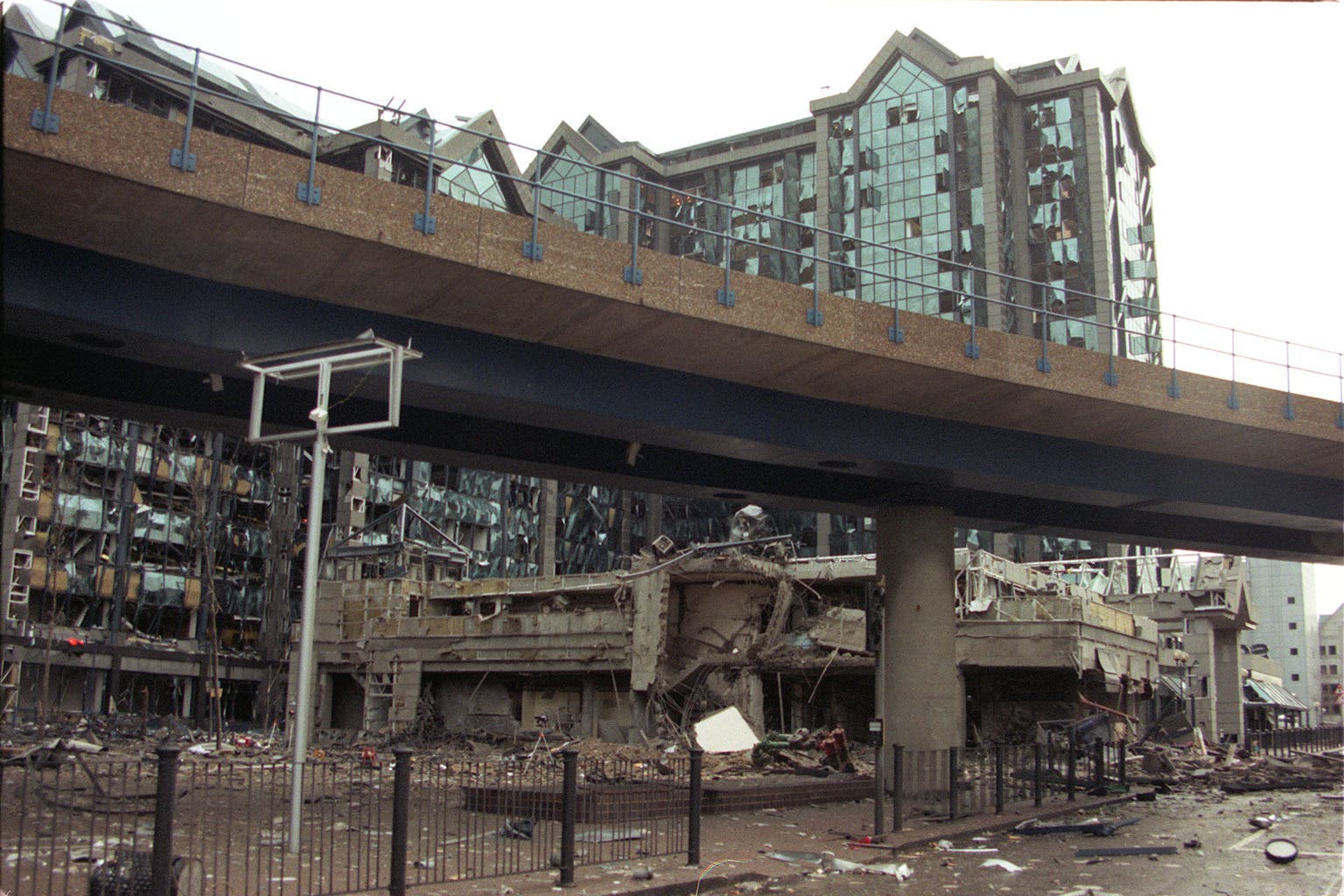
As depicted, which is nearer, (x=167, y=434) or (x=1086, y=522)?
(x=1086, y=522)

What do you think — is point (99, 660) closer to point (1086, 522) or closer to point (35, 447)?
point (35, 447)

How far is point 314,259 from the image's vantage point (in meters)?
14.0

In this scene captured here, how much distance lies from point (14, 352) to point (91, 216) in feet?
12.6

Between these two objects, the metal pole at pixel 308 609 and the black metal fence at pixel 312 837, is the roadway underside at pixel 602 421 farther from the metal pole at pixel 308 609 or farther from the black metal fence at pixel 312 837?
the black metal fence at pixel 312 837

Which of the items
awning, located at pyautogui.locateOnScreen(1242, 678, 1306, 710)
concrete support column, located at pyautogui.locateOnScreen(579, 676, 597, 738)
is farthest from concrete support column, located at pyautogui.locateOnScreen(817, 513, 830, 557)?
concrete support column, located at pyautogui.locateOnScreen(579, 676, 597, 738)

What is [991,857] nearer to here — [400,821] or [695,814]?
[695,814]

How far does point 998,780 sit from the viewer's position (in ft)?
63.5

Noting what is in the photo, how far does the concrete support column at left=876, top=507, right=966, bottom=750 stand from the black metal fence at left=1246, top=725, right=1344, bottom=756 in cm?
2251

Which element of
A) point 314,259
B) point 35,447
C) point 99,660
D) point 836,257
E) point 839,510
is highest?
point 836,257

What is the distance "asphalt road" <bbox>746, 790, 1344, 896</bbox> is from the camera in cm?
1237

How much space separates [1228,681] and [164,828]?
55321 mm

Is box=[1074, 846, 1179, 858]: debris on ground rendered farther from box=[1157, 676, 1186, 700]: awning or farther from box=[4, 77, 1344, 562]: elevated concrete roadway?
box=[1157, 676, 1186, 700]: awning

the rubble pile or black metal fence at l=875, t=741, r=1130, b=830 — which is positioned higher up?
black metal fence at l=875, t=741, r=1130, b=830

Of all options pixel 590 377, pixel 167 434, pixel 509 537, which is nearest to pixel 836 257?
pixel 509 537
